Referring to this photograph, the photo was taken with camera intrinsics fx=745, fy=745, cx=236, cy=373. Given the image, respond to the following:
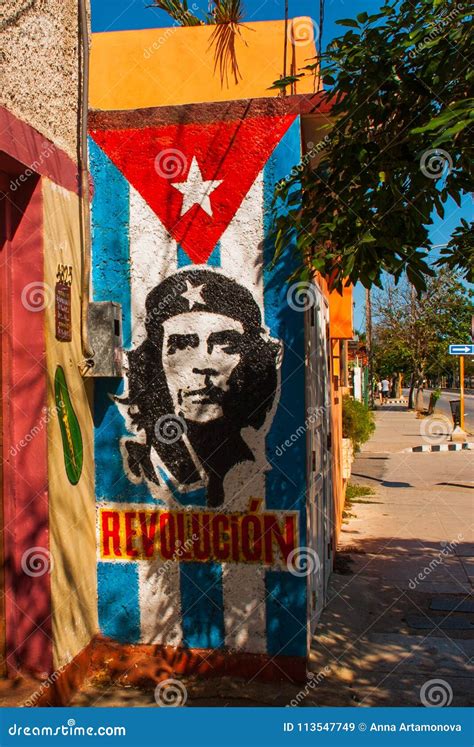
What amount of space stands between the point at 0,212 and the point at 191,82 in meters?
4.24

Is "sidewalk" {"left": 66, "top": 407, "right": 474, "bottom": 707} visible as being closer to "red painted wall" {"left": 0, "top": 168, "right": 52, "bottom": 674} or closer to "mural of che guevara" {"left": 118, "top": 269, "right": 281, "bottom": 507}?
"red painted wall" {"left": 0, "top": 168, "right": 52, "bottom": 674}

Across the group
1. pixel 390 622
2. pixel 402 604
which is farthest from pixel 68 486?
pixel 402 604

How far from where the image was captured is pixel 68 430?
466 cm

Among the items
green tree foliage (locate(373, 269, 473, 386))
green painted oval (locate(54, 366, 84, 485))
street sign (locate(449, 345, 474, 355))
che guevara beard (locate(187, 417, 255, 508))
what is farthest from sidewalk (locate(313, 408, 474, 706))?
green tree foliage (locate(373, 269, 473, 386))

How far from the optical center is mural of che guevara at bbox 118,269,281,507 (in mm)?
4922

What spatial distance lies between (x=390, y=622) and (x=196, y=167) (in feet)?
12.7

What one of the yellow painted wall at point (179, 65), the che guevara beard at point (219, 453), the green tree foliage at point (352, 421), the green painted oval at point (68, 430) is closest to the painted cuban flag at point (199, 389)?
the che guevara beard at point (219, 453)

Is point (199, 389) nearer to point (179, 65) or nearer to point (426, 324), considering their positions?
point (179, 65)

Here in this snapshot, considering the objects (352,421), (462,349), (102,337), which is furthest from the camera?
(462,349)

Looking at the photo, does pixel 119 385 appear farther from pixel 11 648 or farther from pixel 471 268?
pixel 471 268

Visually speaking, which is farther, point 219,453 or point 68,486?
point 219,453

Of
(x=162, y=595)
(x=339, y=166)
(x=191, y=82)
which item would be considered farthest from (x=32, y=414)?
(x=191, y=82)

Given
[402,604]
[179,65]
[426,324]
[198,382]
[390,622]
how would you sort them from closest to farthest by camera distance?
[198,382] → [390,622] → [402,604] → [179,65] → [426,324]

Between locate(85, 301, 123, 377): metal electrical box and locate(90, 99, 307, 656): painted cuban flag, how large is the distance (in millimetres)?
204
